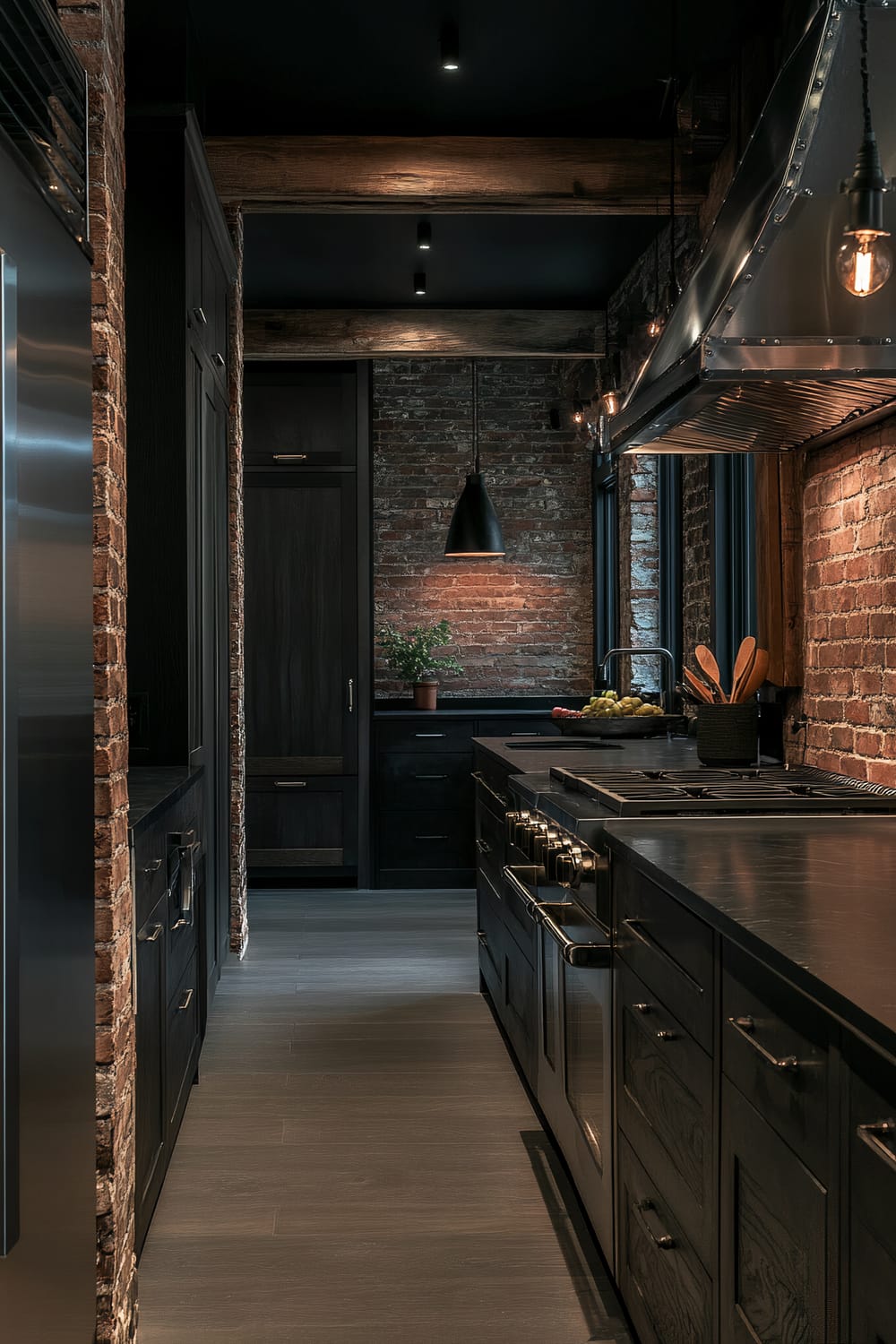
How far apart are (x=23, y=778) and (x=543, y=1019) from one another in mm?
1929

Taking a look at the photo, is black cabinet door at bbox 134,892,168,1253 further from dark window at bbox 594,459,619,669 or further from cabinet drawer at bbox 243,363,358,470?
dark window at bbox 594,459,619,669

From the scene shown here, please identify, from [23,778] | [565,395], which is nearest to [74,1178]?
[23,778]

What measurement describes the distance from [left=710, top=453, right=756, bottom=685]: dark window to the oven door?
2219 mm

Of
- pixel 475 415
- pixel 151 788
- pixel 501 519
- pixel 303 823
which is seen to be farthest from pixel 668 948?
pixel 475 415

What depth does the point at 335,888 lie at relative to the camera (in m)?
6.96

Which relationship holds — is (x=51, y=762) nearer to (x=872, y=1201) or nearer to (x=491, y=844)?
(x=872, y=1201)

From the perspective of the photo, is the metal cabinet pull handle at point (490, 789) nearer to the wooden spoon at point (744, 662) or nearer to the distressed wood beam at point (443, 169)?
the wooden spoon at point (744, 662)

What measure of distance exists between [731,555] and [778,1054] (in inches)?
150

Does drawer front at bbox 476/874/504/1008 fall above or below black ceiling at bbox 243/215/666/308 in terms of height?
below

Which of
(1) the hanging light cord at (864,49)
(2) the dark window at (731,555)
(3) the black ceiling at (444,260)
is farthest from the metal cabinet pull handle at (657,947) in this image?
(3) the black ceiling at (444,260)

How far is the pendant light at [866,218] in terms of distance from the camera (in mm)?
1956

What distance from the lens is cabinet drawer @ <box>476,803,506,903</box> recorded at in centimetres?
390

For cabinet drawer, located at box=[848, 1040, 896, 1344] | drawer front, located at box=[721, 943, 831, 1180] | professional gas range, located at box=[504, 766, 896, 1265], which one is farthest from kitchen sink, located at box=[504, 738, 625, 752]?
cabinet drawer, located at box=[848, 1040, 896, 1344]

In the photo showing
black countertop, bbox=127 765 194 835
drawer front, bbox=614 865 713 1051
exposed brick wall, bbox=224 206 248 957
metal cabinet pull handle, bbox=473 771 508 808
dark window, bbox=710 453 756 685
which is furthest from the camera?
exposed brick wall, bbox=224 206 248 957
